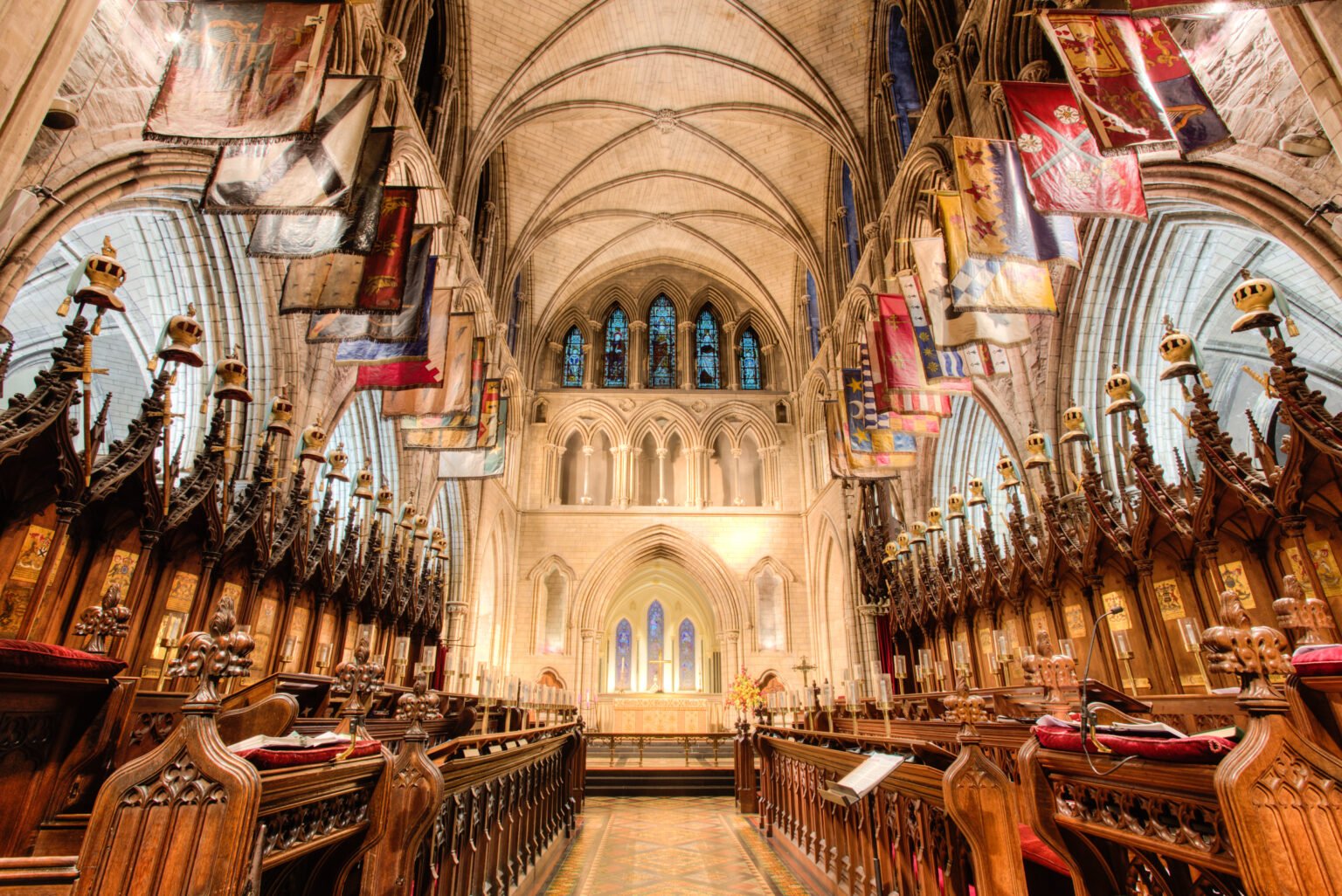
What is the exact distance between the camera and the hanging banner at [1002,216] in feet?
20.1

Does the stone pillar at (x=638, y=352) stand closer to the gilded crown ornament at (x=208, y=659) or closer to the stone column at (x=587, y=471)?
the stone column at (x=587, y=471)

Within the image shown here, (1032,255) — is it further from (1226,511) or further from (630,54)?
Answer: (630,54)

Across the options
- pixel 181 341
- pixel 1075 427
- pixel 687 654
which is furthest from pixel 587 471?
pixel 181 341

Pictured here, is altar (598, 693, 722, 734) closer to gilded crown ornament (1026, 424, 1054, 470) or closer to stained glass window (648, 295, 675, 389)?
stained glass window (648, 295, 675, 389)

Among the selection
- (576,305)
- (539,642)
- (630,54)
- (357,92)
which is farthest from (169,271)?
(576,305)

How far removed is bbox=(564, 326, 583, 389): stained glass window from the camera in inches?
827

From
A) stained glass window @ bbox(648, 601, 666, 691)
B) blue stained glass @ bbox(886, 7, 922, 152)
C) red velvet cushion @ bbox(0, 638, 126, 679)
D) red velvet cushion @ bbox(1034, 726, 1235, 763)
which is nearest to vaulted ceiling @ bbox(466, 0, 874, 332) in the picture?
blue stained glass @ bbox(886, 7, 922, 152)

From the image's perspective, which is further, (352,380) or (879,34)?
(879,34)

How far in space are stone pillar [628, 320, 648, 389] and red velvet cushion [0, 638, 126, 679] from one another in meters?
18.1

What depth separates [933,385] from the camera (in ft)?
28.1

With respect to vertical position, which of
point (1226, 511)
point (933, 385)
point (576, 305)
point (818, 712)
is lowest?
point (818, 712)

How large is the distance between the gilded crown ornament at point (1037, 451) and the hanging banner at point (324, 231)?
23.7 feet

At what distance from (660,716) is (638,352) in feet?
34.7

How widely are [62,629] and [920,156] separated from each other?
12.2 metres
